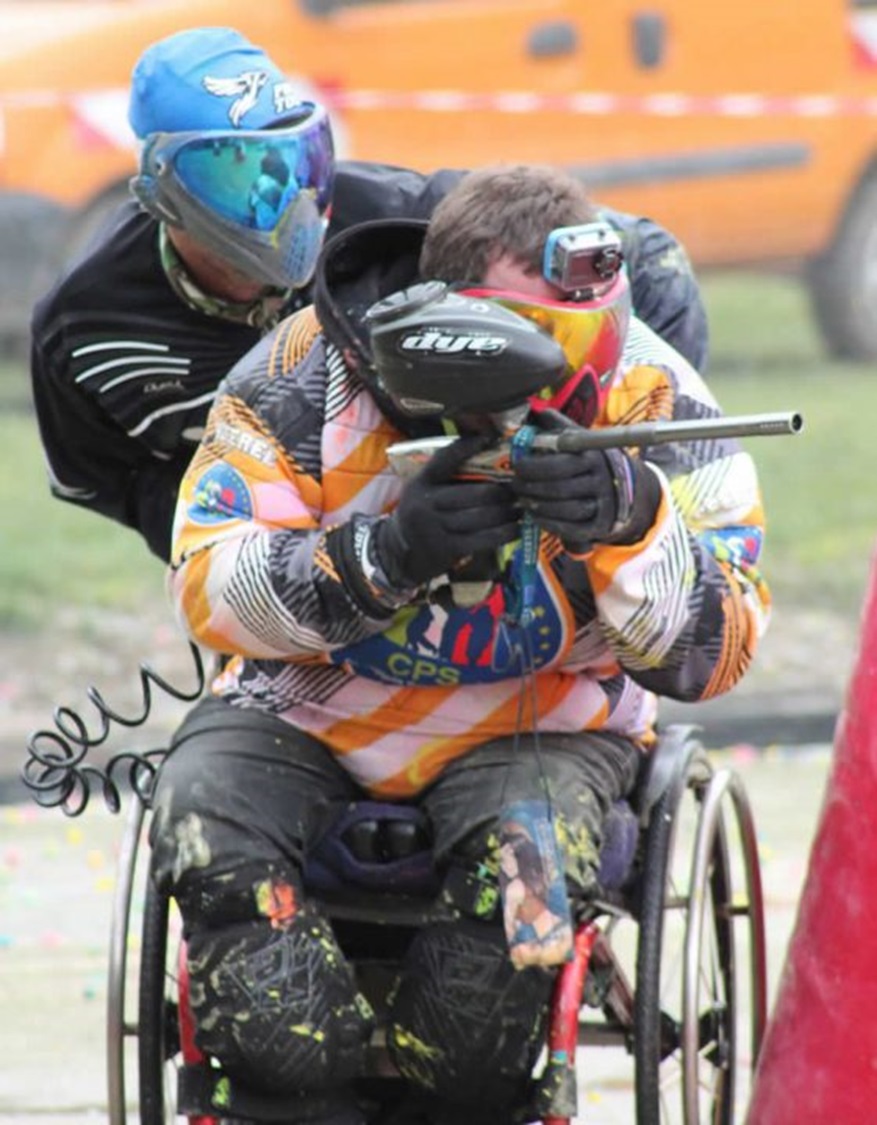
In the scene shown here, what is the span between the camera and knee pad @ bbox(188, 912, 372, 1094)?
11.5 feet

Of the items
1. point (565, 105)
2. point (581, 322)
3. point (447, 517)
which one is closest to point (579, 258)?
point (581, 322)

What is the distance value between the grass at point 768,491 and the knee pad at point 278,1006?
528 cm

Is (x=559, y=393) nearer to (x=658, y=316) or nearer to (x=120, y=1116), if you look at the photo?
(x=658, y=316)

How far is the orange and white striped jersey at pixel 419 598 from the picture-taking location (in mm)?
3527

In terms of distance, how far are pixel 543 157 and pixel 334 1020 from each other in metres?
7.02

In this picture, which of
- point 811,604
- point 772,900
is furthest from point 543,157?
point 772,900

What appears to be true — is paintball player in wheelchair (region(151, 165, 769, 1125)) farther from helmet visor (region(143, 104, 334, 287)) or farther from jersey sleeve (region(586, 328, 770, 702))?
helmet visor (region(143, 104, 334, 287))

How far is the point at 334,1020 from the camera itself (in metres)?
3.53

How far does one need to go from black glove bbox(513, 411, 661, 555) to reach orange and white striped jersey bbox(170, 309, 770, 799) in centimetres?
6

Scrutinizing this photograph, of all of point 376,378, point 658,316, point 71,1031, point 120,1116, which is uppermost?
point 376,378

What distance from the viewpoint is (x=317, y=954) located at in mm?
A: 3555

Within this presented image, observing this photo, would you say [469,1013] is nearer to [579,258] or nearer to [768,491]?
[579,258]

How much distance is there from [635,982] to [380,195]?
1.50 metres

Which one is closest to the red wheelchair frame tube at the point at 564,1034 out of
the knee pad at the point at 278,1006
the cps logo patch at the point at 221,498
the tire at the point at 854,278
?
the knee pad at the point at 278,1006
